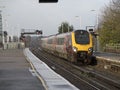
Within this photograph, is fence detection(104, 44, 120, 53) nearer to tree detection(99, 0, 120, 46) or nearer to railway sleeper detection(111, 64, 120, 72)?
tree detection(99, 0, 120, 46)

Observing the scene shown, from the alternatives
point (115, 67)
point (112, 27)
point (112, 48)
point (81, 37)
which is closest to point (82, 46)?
point (81, 37)

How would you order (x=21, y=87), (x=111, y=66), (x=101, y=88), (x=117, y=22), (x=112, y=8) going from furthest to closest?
1. (x=112, y=8)
2. (x=117, y=22)
3. (x=111, y=66)
4. (x=101, y=88)
5. (x=21, y=87)

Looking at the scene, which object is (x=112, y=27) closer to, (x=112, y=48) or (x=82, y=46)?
(x=112, y=48)

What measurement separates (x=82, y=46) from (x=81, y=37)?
3.59ft

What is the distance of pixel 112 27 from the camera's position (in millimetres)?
82375

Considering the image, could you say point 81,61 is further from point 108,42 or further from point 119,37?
point 108,42

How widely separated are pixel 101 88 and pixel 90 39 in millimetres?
20352

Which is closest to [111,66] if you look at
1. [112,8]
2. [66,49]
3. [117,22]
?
[66,49]

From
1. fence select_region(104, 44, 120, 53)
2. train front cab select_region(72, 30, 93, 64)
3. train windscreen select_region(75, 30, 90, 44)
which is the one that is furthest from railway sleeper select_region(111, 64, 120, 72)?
fence select_region(104, 44, 120, 53)

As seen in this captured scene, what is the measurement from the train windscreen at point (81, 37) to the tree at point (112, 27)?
3372cm

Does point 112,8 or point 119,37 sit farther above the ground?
A: point 112,8

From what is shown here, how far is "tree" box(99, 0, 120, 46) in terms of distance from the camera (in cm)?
7706

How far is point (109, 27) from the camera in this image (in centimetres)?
8500

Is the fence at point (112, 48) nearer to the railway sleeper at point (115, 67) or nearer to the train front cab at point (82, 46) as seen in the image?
the train front cab at point (82, 46)
